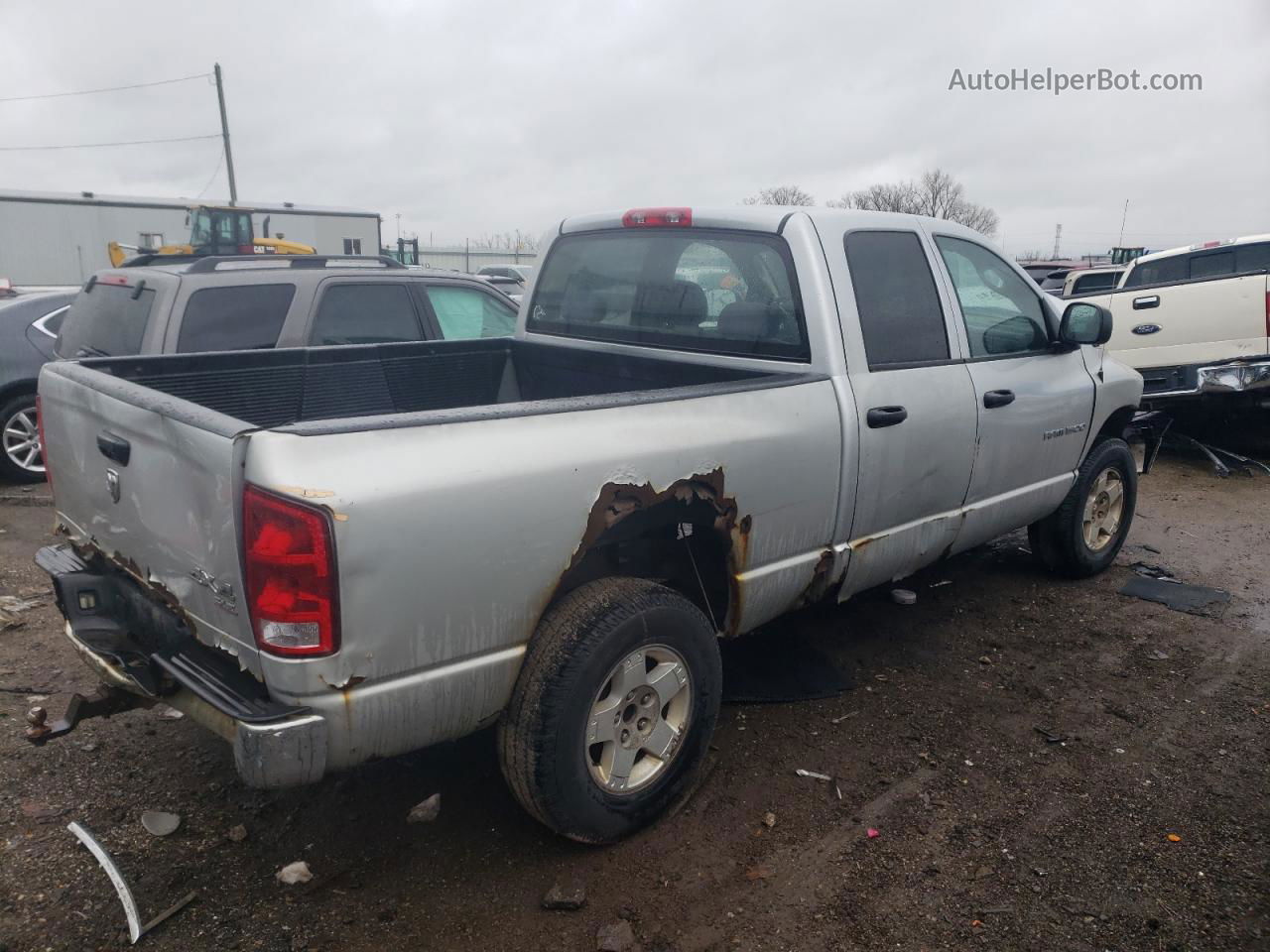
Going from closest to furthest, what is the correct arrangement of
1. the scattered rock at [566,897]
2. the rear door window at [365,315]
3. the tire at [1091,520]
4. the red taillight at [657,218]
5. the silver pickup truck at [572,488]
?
the silver pickup truck at [572,488] < the scattered rock at [566,897] < the red taillight at [657,218] < the tire at [1091,520] < the rear door window at [365,315]

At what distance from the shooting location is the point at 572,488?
255 cm

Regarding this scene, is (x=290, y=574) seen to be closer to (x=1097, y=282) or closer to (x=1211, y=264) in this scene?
(x=1211, y=264)

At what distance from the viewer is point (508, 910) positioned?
2643 mm

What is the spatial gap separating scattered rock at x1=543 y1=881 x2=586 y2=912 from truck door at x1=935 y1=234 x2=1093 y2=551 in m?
2.35

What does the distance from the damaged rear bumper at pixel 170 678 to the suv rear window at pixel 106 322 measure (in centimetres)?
273

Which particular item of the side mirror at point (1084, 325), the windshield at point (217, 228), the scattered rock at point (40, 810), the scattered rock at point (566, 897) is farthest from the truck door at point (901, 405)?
the windshield at point (217, 228)

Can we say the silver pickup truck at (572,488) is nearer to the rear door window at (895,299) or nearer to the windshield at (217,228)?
the rear door window at (895,299)

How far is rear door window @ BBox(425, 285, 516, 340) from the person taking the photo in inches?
259

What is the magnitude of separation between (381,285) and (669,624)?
4.20 meters

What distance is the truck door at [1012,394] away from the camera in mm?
4102

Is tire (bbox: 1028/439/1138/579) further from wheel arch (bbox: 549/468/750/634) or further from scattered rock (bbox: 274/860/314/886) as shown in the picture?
scattered rock (bbox: 274/860/314/886)

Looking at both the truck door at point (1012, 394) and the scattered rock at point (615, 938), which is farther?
the truck door at point (1012, 394)

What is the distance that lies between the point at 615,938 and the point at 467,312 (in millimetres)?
5045

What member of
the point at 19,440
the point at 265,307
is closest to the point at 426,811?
A: the point at 265,307
